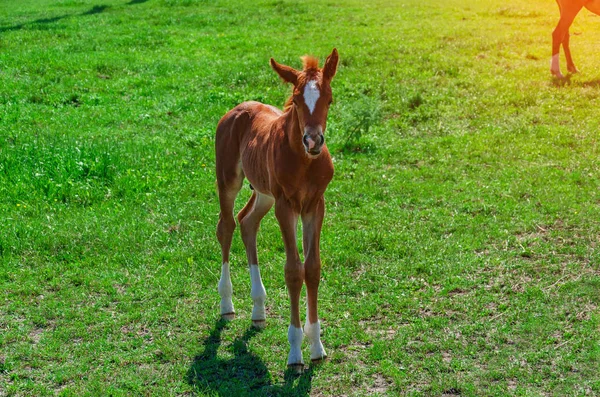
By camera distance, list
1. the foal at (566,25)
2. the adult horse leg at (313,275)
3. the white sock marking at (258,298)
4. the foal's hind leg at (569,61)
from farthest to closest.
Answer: the foal's hind leg at (569,61)
the foal at (566,25)
the white sock marking at (258,298)
the adult horse leg at (313,275)

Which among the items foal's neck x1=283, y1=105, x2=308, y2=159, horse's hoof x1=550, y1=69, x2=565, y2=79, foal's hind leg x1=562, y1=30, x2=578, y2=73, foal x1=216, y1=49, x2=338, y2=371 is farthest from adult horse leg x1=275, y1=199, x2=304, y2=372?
foal's hind leg x1=562, y1=30, x2=578, y2=73

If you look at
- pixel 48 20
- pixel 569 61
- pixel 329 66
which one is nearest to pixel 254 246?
pixel 329 66

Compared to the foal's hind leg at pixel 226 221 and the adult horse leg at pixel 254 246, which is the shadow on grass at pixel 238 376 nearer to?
the adult horse leg at pixel 254 246

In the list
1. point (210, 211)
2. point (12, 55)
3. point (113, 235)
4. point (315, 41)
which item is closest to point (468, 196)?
point (210, 211)

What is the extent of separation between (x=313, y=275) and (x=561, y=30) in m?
9.81

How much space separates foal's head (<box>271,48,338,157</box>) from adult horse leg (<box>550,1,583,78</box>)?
352 inches

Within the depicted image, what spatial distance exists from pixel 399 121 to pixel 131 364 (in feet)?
22.6

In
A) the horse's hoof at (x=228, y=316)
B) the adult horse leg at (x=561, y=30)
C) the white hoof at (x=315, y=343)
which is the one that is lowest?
the horse's hoof at (x=228, y=316)

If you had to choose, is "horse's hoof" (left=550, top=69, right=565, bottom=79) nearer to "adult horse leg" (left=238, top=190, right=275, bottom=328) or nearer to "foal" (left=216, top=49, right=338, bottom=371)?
"foal" (left=216, top=49, right=338, bottom=371)

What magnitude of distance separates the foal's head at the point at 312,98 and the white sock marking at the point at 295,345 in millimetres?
1393

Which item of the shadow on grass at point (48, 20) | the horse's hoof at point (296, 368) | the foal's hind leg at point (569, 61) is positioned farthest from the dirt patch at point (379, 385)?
the shadow on grass at point (48, 20)

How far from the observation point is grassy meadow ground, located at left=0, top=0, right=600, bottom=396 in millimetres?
5797

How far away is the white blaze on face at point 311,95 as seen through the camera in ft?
17.1

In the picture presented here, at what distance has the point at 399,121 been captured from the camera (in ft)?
38.3
